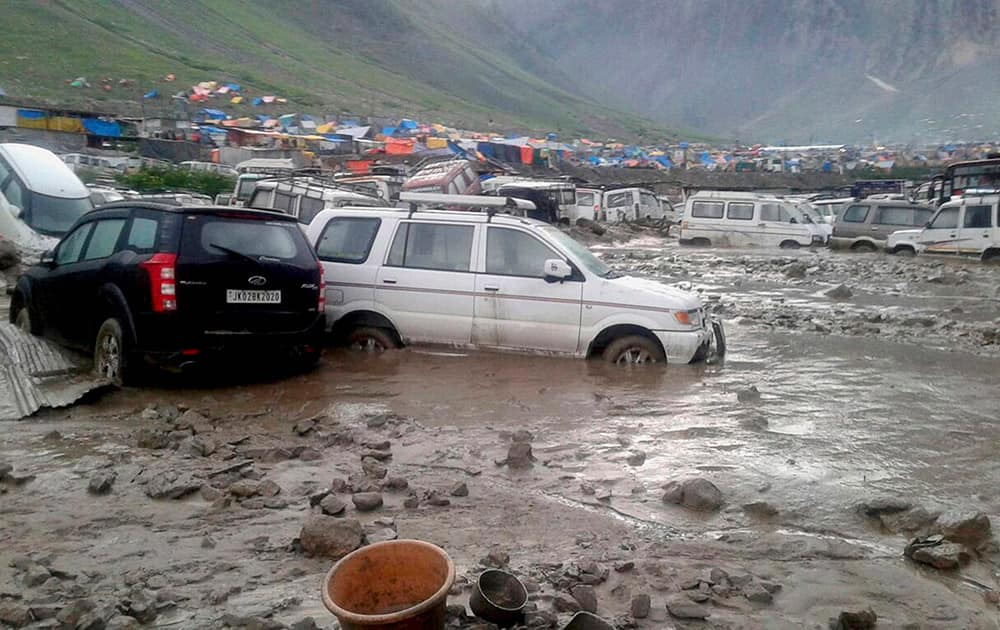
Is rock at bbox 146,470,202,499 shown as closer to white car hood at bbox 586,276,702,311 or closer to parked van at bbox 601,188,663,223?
white car hood at bbox 586,276,702,311

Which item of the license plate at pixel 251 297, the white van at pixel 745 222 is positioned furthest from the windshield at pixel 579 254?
the white van at pixel 745 222

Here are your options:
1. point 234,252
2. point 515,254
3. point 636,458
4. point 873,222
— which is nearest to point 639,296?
point 515,254

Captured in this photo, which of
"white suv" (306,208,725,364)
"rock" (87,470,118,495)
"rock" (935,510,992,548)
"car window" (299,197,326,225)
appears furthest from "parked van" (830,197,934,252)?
"rock" (87,470,118,495)

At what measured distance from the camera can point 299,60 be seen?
103125mm

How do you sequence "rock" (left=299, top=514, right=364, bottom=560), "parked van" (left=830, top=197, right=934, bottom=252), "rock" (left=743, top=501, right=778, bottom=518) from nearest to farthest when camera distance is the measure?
"rock" (left=299, top=514, right=364, bottom=560) → "rock" (left=743, top=501, right=778, bottom=518) → "parked van" (left=830, top=197, right=934, bottom=252)

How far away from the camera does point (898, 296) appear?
15648 millimetres

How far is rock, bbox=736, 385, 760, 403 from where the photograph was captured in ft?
24.1

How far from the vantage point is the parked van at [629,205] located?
104 ft

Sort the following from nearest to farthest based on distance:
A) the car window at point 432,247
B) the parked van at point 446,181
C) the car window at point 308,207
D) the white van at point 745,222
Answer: the car window at point 432,247 → the car window at point 308,207 → the parked van at point 446,181 → the white van at point 745,222

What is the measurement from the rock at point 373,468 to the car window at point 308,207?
10.2 metres

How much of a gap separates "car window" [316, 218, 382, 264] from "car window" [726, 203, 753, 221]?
18505 millimetres

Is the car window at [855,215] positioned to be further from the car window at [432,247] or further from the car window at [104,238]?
the car window at [104,238]

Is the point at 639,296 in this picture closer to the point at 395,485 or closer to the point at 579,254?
the point at 579,254

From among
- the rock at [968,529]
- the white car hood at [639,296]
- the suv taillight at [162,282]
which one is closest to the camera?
the rock at [968,529]
